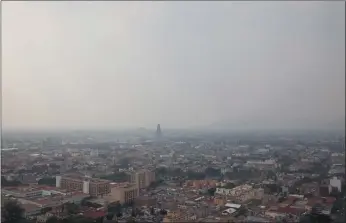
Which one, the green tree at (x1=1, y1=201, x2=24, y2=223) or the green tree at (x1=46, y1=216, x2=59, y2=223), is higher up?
the green tree at (x1=1, y1=201, x2=24, y2=223)

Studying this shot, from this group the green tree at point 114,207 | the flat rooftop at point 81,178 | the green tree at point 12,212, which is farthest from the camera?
the flat rooftop at point 81,178

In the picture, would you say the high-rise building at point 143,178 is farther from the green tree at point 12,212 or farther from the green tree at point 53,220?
the green tree at point 12,212

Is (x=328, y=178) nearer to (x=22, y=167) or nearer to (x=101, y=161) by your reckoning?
(x=101, y=161)

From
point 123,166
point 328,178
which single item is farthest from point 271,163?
point 123,166

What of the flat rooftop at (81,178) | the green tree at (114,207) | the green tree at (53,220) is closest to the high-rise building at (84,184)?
the flat rooftop at (81,178)

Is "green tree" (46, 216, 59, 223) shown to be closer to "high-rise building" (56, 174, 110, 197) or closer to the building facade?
"high-rise building" (56, 174, 110, 197)

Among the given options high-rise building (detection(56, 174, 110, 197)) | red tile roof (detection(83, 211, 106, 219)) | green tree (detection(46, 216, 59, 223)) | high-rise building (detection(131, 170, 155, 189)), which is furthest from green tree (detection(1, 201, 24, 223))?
high-rise building (detection(131, 170, 155, 189))
